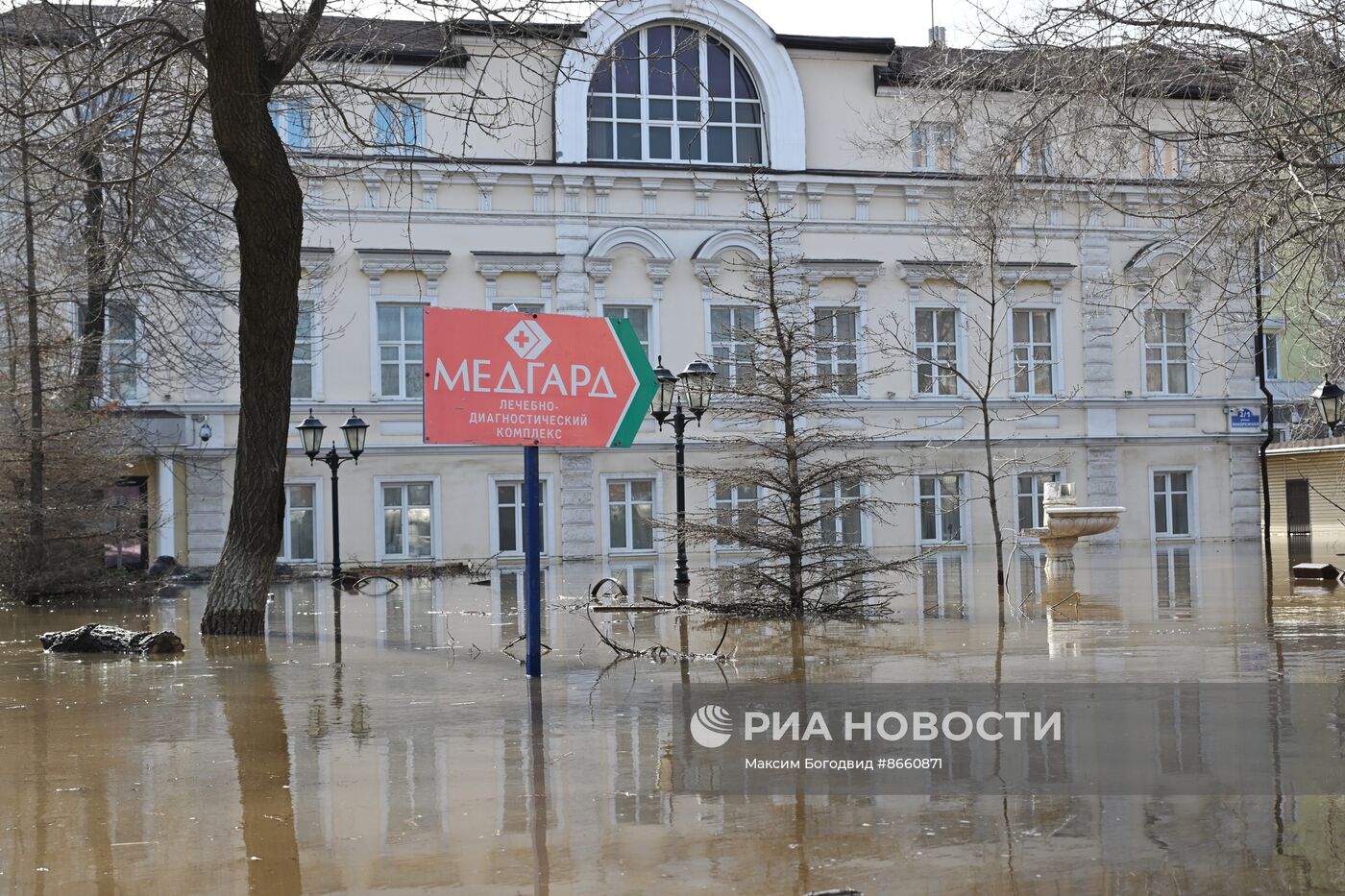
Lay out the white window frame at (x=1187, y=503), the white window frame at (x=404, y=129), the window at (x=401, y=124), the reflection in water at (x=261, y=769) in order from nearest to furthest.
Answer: the reflection in water at (x=261, y=769) → the white window frame at (x=404, y=129) → the window at (x=401, y=124) → the white window frame at (x=1187, y=503)

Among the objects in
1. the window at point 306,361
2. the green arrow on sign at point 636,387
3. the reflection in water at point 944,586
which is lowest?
the reflection in water at point 944,586

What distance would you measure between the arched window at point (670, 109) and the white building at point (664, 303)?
58mm

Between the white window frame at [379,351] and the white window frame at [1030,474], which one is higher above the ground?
the white window frame at [379,351]

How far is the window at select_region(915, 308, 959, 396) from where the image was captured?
1399 inches

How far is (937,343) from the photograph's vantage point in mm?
35562

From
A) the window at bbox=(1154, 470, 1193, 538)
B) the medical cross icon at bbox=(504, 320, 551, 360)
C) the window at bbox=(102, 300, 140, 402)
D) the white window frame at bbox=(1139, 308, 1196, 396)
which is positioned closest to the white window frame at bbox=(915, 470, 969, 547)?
the window at bbox=(1154, 470, 1193, 538)

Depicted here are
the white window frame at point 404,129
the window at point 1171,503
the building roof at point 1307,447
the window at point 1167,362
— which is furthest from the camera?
the window at point 1167,362

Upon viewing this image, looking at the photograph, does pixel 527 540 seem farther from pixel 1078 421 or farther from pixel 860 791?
pixel 1078 421

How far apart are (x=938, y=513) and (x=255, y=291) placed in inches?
937

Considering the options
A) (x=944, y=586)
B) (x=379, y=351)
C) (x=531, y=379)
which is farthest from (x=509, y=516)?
(x=531, y=379)

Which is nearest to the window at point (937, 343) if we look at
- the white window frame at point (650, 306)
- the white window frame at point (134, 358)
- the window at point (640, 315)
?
the white window frame at point (650, 306)

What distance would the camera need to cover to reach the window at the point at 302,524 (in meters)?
32.6

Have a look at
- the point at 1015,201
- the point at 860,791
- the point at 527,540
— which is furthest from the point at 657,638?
the point at 860,791

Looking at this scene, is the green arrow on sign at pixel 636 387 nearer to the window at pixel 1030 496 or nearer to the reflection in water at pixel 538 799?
the reflection in water at pixel 538 799
